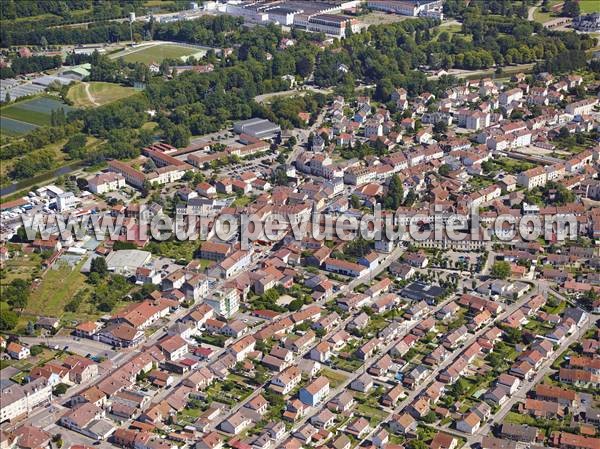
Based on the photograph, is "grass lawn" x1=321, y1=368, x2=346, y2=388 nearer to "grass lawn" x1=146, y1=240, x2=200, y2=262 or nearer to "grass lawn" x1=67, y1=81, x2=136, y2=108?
"grass lawn" x1=146, y1=240, x2=200, y2=262

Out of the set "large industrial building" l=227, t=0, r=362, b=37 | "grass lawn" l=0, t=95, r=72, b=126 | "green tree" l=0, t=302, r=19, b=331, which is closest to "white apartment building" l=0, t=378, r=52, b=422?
"green tree" l=0, t=302, r=19, b=331

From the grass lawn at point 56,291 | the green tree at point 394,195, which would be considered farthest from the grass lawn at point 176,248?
the green tree at point 394,195

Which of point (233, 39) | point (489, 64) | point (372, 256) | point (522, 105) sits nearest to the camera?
point (372, 256)

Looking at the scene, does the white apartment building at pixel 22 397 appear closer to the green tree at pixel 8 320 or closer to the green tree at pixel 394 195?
the green tree at pixel 8 320

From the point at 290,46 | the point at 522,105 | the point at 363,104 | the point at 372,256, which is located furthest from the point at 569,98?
the point at 372,256

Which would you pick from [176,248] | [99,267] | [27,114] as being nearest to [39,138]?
[27,114]

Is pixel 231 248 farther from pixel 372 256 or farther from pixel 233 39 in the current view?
pixel 233 39
